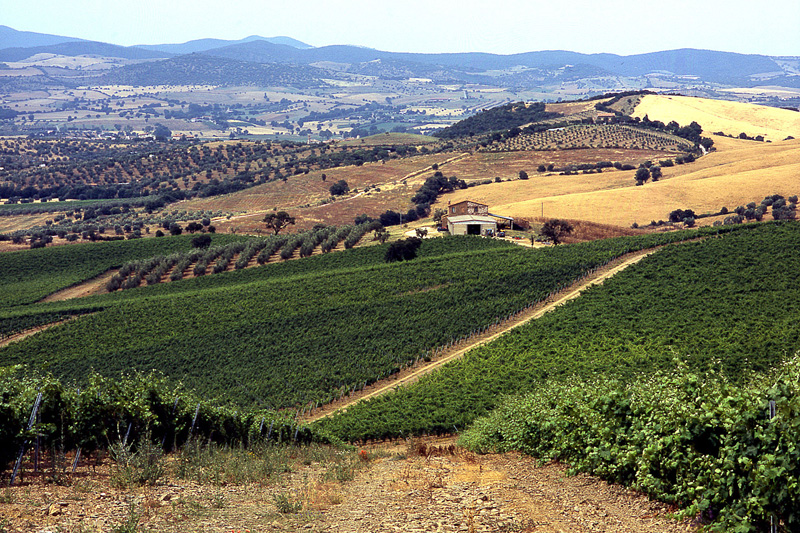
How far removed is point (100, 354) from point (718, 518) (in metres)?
47.4

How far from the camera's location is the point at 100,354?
48812 millimetres

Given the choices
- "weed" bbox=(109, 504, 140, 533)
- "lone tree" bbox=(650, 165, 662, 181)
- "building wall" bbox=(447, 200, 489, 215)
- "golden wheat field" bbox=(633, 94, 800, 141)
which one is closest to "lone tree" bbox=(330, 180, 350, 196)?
"building wall" bbox=(447, 200, 489, 215)

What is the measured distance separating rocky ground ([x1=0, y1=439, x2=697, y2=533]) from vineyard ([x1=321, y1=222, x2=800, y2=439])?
39.7 ft

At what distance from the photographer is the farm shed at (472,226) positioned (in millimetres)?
78438

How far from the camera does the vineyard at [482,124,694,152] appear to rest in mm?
148625

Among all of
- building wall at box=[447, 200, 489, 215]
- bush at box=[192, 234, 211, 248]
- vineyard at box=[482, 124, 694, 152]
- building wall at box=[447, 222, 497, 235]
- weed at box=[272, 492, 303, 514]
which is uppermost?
vineyard at box=[482, 124, 694, 152]

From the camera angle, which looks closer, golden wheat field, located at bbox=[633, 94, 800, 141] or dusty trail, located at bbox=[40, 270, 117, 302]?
dusty trail, located at bbox=[40, 270, 117, 302]

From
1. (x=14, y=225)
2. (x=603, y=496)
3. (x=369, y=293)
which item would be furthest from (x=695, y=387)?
(x=14, y=225)

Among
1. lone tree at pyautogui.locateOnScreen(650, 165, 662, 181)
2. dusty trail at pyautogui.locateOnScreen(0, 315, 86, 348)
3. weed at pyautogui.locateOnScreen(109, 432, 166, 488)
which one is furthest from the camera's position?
lone tree at pyautogui.locateOnScreen(650, 165, 662, 181)

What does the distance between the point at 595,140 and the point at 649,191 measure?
6278 centimetres

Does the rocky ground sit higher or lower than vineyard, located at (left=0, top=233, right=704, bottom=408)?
higher

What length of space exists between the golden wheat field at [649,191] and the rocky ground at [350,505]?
7397cm

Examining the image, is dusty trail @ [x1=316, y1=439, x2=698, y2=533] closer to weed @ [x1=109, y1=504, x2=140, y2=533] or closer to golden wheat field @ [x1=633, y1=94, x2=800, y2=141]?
weed @ [x1=109, y1=504, x2=140, y2=533]

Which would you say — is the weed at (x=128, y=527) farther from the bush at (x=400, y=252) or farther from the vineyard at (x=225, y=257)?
the vineyard at (x=225, y=257)
